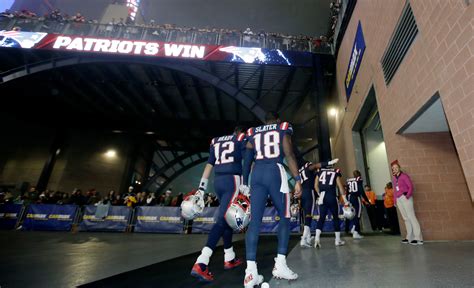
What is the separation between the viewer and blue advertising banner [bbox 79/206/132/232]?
10.0m

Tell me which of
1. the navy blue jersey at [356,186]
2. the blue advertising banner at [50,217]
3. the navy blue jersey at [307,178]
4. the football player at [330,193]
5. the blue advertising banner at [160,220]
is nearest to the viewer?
the football player at [330,193]

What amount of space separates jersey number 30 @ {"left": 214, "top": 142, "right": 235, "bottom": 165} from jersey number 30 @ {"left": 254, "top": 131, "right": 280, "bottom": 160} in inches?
22.1

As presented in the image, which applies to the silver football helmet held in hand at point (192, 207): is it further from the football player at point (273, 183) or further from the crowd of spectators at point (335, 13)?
the crowd of spectators at point (335, 13)

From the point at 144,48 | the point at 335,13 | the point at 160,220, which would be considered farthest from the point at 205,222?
the point at 335,13

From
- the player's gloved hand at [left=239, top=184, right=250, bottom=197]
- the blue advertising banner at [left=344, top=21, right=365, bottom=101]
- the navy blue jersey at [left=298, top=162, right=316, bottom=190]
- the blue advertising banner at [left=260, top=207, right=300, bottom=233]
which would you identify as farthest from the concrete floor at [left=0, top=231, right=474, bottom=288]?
the blue advertising banner at [left=344, top=21, right=365, bottom=101]

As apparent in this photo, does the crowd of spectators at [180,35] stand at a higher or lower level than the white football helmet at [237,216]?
higher

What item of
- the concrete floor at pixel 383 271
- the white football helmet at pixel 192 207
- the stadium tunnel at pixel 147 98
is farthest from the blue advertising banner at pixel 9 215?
the concrete floor at pixel 383 271

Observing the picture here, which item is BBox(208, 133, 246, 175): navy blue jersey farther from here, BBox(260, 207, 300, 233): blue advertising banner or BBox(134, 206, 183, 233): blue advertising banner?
BBox(134, 206, 183, 233): blue advertising banner

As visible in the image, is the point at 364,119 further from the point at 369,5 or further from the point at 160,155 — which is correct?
the point at 160,155

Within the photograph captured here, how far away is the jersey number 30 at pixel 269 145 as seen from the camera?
9.55ft

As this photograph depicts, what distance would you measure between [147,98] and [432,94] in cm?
1611

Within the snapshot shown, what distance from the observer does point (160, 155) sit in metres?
26.2

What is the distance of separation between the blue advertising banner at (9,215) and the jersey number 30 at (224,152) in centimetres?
1244

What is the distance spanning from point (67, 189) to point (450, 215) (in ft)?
73.5
